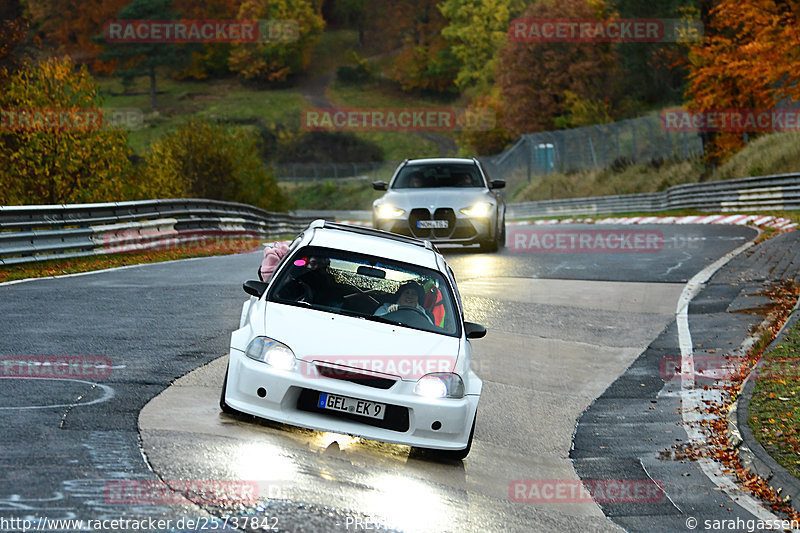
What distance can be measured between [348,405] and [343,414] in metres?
0.07

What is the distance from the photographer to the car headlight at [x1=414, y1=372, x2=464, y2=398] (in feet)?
24.9

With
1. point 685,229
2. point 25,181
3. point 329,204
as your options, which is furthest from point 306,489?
point 329,204

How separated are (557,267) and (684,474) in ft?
40.0

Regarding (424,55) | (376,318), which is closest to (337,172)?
(424,55)

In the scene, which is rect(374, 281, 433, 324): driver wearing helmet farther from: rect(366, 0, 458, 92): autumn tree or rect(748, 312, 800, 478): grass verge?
rect(366, 0, 458, 92): autumn tree

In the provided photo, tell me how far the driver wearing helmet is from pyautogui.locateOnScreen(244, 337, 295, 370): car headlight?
1022 millimetres

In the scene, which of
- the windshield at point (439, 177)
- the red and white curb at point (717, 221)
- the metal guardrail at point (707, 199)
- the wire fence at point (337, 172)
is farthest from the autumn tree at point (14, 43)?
the wire fence at point (337, 172)

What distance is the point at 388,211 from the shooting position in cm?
1980

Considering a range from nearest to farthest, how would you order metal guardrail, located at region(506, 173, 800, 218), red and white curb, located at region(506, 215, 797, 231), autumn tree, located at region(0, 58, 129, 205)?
red and white curb, located at region(506, 215, 797, 231) < autumn tree, located at region(0, 58, 129, 205) < metal guardrail, located at region(506, 173, 800, 218)

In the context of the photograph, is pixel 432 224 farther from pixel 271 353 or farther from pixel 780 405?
pixel 271 353

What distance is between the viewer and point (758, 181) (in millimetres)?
35438

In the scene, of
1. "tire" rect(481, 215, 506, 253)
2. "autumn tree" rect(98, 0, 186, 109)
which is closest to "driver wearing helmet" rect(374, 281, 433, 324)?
"tire" rect(481, 215, 506, 253)

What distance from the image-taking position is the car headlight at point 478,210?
66.0 ft

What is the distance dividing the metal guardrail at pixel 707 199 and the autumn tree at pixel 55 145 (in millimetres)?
20159
